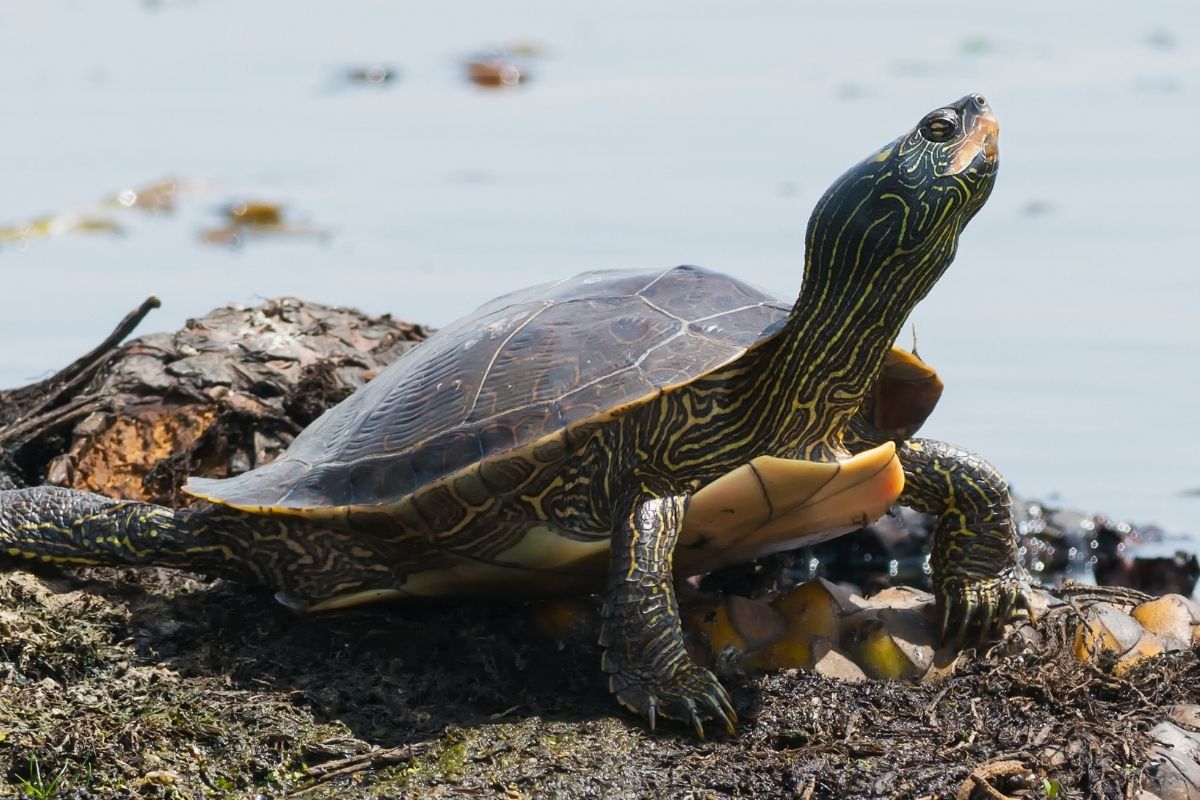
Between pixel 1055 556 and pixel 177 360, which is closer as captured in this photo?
pixel 177 360

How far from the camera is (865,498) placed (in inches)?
204

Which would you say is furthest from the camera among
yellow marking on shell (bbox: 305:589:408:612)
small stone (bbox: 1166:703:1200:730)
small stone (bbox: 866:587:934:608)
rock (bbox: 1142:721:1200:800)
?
small stone (bbox: 866:587:934:608)

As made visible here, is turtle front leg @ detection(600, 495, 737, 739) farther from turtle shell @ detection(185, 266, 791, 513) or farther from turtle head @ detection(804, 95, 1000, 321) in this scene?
turtle head @ detection(804, 95, 1000, 321)

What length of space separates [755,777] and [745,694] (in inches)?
16.3

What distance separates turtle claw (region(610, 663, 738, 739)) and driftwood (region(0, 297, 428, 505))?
8.39ft

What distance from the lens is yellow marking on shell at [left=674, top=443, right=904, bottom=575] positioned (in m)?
4.90

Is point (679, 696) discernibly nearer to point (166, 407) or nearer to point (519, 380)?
point (519, 380)

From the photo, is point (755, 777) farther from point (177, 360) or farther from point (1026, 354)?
point (1026, 354)

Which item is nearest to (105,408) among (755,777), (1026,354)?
(755,777)

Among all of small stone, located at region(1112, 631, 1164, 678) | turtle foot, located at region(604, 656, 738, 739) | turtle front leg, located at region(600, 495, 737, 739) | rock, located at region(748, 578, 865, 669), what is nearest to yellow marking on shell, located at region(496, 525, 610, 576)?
turtle front leg, located at region(600, 495, 737, 739)

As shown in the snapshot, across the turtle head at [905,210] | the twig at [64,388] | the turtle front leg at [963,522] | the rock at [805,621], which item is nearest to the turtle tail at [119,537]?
the twig at [64,388]

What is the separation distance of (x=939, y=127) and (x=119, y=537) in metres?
3.15

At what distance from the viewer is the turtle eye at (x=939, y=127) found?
4.92m

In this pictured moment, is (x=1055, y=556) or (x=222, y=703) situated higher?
(x=222, y=703)
